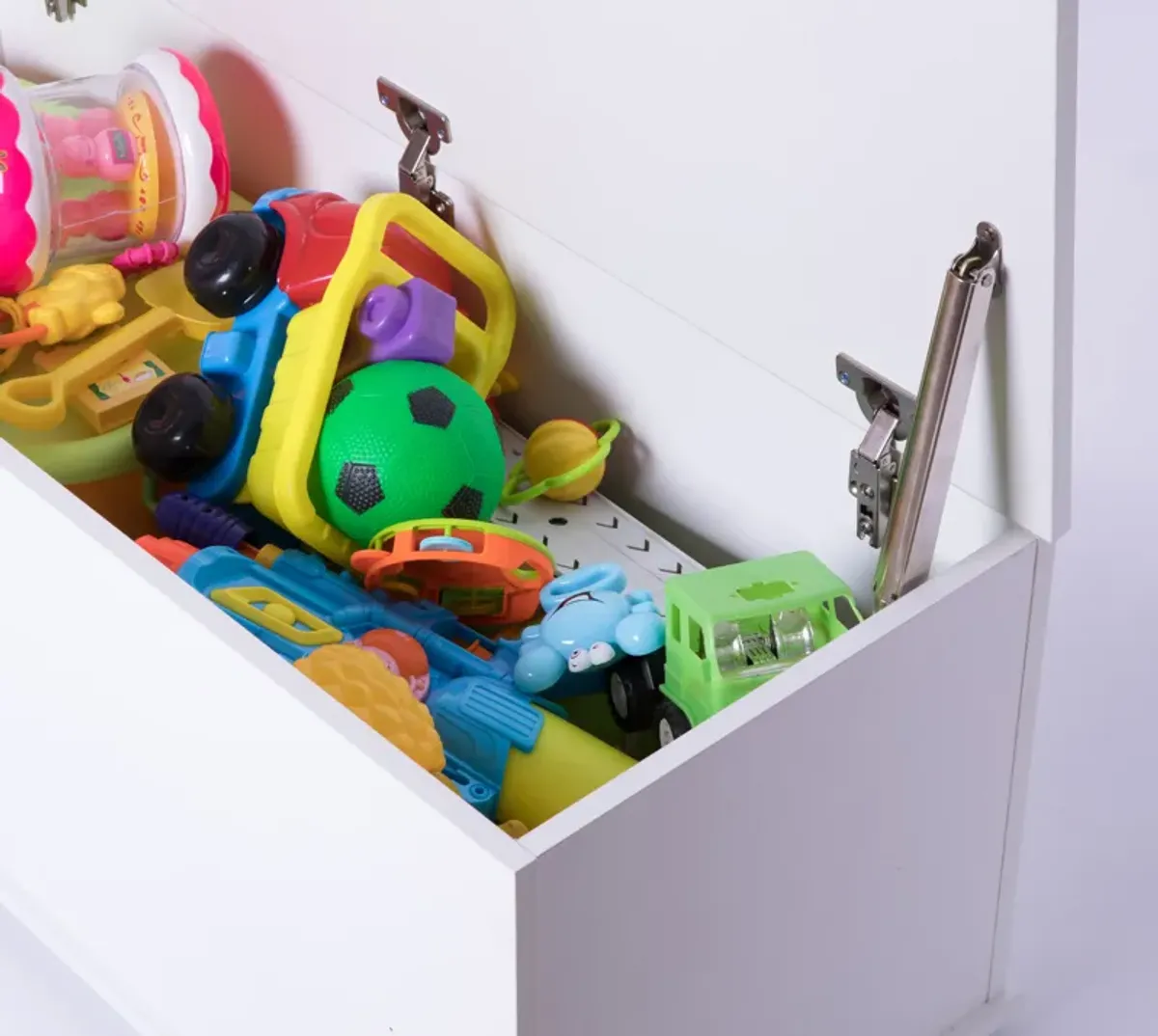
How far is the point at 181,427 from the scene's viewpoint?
4.33 feet

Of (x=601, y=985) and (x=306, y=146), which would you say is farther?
(x=306, y=146)

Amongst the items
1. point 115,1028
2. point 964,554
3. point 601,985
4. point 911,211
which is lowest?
point 115,1028

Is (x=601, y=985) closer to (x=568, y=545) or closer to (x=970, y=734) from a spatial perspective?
(x=970, y=734)

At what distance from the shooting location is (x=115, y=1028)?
1.35 meters

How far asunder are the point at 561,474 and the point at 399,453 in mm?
142

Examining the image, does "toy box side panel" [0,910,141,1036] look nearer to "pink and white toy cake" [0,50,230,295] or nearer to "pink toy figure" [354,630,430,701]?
"pink toy figure" [354,630,430,701]

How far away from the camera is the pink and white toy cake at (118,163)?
4.87ft

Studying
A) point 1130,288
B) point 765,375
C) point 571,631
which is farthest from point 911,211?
point 1130,288

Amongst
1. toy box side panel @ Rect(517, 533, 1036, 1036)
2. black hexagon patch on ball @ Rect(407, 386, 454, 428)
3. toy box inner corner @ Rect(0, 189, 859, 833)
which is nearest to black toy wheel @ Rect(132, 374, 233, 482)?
toy box inner corner @ Rect(0, 189, 859, 833)

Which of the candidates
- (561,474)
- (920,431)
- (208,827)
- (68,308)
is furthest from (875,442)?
(68,308)

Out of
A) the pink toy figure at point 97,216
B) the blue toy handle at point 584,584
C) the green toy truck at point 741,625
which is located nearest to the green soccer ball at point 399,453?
the blue toy handle at point 584,584

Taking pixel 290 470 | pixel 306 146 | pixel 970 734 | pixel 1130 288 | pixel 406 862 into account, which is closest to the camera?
pixel 406 862

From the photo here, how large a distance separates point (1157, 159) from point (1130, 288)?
201 mm

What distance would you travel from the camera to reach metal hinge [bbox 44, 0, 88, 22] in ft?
5.70
